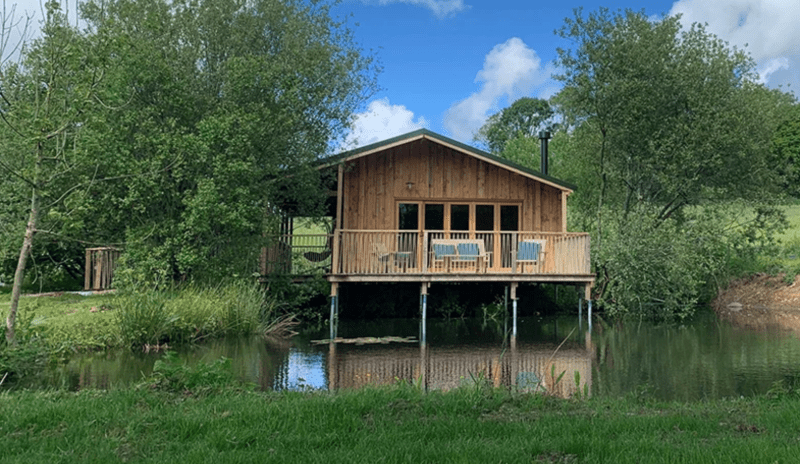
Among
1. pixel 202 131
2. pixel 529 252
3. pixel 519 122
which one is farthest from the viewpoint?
pixel 519 122

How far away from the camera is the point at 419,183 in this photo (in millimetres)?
18859

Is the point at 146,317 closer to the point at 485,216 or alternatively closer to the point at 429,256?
the point at 429,256

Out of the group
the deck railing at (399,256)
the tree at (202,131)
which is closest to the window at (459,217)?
the deck railing at (399,256)

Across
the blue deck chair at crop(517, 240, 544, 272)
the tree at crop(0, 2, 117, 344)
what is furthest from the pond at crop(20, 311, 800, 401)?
the tree at crop(0, 2, 117, 344)

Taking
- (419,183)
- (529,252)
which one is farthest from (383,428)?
(419,183)

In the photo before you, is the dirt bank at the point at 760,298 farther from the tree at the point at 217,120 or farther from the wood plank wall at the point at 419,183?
the tree at the point at 217,120

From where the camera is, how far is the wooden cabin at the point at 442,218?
1661 centimetres

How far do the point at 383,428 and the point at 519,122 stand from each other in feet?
195

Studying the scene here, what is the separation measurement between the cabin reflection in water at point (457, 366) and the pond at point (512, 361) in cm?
2

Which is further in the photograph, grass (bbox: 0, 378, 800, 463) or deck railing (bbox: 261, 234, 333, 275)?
deck railing (bbox: 261, 234, 333, 275)

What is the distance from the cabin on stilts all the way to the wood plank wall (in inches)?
1.1

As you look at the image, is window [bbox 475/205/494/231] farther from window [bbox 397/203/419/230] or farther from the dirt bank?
the dirt bank

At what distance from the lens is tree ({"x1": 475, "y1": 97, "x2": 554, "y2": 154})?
61375 millimetres

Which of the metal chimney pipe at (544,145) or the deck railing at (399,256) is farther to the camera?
the metal chimney pipe at (544,145)
